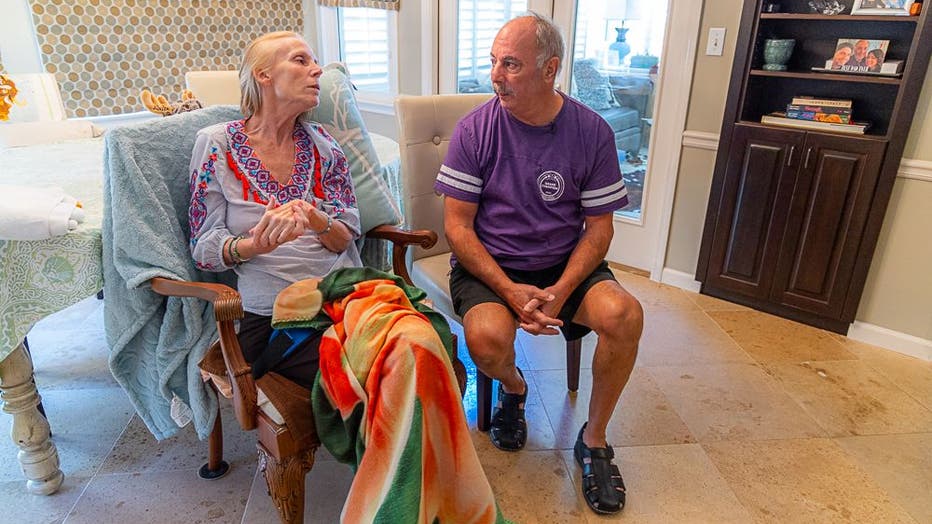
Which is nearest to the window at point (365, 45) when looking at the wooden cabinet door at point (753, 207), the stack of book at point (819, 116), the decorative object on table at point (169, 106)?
the decorative object on table at point (169, 106)

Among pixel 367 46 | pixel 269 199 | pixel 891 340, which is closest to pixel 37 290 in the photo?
pixel 269 199

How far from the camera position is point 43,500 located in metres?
1.56

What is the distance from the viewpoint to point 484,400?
1.82 m

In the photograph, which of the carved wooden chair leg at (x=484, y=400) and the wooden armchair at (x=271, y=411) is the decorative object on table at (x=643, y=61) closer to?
the carved wooden chair leg at (x=484, y=400)

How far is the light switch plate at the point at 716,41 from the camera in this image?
249 centimetres

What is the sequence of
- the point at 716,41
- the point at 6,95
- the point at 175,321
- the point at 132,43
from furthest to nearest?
1. the point at 132,43
2. the point at 716,41
3. the point at 6,95
4. the point at 175,321

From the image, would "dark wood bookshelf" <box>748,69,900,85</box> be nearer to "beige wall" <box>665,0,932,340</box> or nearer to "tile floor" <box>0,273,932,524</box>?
"beige wall" <box>665,0,932,340</box>

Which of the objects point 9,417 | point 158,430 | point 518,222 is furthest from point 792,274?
point 9,417

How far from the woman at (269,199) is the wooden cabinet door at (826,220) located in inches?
73.5

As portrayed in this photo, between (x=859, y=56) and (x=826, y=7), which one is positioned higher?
(x=826, y=7)

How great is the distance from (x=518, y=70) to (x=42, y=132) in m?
1.82

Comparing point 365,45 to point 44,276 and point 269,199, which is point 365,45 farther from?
point 44,276

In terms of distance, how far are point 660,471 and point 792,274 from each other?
1.27 metres

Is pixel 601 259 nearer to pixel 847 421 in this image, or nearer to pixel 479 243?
pixel 479 243
